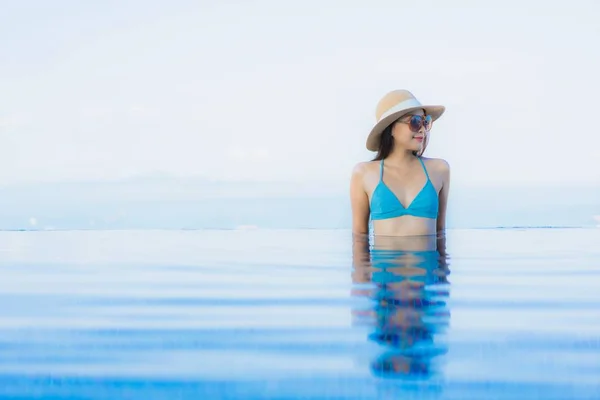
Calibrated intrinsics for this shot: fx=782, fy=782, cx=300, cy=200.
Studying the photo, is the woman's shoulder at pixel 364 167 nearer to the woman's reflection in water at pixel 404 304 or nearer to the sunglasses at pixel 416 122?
the sunglasses at pixel 416 122

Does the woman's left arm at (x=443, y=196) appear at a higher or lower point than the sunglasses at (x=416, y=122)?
lower

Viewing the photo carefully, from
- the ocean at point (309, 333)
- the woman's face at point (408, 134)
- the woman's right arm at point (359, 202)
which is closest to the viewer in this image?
the ocean at point (309, 333)

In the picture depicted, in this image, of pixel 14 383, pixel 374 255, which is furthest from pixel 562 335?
pixel 374 255

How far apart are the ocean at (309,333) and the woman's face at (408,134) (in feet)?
3.53

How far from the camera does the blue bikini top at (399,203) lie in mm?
4805

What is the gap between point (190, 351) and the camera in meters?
1.76

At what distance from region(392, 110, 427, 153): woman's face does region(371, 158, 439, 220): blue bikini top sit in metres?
0.15

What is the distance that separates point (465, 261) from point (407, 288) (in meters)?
1.69

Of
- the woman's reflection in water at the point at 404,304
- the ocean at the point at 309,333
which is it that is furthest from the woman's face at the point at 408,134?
the ocean at the point at 309,333

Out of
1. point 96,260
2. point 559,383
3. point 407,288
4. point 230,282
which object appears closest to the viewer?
point 559,383

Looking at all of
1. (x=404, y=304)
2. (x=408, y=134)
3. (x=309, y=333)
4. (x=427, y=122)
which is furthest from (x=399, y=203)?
(x=309, y=333)

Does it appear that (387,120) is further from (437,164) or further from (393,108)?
(437,164)

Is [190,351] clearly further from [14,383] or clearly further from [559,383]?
[559,383]

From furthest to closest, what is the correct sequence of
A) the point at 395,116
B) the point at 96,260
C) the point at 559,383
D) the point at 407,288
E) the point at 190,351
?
the point at 96,260
the point at 395,116
the point at 407,288
the point at 190,351
the point at 559,383
